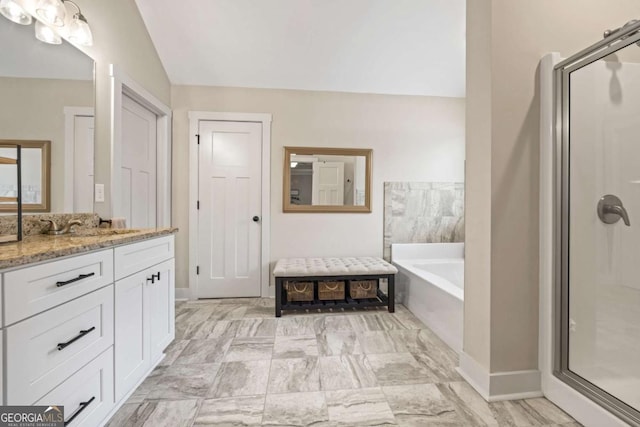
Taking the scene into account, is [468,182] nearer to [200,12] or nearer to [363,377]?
[363,377]

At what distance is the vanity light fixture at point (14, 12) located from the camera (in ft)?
4.18

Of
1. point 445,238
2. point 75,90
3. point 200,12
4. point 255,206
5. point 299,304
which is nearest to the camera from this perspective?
point 75,90

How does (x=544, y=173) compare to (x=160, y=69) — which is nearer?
(x=544, y=173)

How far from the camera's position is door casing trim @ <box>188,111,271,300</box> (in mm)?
2787

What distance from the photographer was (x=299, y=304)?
2494 millimetres

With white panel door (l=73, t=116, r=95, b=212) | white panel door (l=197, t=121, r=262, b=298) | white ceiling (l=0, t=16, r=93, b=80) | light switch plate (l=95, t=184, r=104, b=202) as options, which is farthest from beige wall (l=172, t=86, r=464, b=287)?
white ceiling (l=0, t=16, r=93, b=80)

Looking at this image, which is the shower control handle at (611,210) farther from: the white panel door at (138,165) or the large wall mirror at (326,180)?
the white panel door at (138,165)

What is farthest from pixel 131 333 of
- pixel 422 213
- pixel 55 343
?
pixel 422 213

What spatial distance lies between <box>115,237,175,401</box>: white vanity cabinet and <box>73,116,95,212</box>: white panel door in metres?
0.59

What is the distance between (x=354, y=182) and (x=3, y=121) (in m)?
2.53

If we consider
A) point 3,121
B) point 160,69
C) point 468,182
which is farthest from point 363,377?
point 160,69

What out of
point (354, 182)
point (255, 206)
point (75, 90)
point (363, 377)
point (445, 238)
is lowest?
point (363, 377)

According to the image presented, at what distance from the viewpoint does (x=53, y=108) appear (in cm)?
147

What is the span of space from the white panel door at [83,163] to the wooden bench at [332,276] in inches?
56.3
